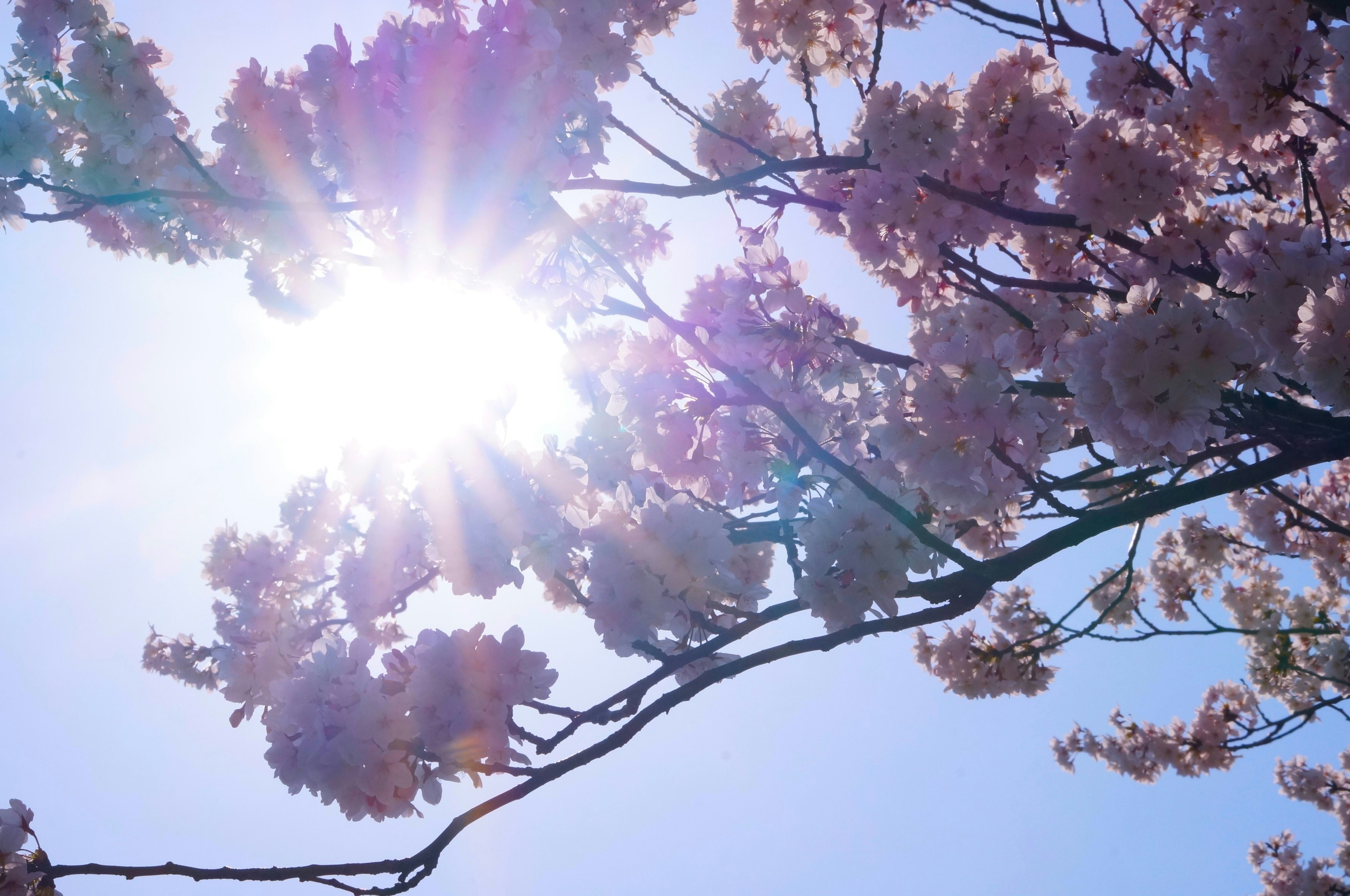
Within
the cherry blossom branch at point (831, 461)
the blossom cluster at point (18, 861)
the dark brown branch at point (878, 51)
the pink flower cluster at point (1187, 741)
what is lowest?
the blossom cluster at point (18, 861)

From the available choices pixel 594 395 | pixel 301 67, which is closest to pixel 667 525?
pixel 594 395

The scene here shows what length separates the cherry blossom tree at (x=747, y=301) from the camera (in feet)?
7.90

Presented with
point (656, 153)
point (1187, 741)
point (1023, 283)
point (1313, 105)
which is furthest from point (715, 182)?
point (1187, 741)

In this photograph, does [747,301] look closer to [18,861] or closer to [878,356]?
[878,356]

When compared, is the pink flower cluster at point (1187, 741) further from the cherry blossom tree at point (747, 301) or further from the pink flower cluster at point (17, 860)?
the pink flower cluster at point (17, 860)

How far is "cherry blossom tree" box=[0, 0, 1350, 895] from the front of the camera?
2.41 m

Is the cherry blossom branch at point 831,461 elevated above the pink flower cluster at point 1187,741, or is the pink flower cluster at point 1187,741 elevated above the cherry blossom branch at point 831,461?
the pink flower cluster at point 1187,741

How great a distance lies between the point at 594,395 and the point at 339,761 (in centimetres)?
288

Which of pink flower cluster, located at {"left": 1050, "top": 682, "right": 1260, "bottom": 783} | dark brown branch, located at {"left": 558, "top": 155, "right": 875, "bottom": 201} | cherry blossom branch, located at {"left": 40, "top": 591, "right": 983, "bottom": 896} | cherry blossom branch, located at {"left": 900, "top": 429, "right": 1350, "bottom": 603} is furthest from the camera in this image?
pink flower cluster, located at {"left": 1050, "top": 682, "right": 1260, "bottom": 783}

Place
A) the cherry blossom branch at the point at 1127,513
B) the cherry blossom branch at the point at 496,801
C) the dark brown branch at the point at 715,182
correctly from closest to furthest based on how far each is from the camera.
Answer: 1. the cherry blossom branch at the point at 496,801
2. the cherry blossom branch at the point at 1127,513
3. the dark brown branch at the point at 715,182

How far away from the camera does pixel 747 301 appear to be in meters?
3.54

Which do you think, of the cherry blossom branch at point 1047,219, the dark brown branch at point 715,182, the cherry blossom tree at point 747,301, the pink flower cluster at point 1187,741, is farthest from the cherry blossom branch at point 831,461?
the pink flower cluster at point 1187,741

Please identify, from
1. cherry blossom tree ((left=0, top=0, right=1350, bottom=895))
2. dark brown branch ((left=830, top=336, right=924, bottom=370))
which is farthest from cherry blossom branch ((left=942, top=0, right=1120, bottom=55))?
dark brown branch ((left=830, top=336, right=924, bottom=370))

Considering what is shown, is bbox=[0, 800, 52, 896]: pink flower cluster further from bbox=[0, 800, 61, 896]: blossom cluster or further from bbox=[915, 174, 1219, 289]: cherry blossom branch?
bbox=[915, 174, 1219, 289]: cherry blossom branch
